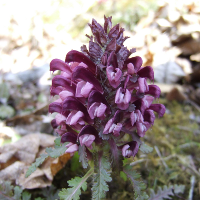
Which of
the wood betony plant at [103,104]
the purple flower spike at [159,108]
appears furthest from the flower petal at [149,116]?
the purple flower spike at [159,108]

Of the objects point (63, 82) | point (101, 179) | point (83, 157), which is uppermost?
point (63, 82)

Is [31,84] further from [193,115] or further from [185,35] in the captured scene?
[185,35]

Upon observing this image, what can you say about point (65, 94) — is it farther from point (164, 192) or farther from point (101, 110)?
point (164, 192)

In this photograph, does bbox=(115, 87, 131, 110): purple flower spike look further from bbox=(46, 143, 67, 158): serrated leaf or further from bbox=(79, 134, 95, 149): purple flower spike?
bbox=(46, 143, 67, 158): serrated leaf

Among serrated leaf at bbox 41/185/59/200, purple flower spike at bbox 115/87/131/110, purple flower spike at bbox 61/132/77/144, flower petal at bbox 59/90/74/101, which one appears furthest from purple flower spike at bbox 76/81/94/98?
serrated leaf at bbox 41/185/59/200

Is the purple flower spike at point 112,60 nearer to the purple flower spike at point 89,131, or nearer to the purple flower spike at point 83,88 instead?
the purple flower spike at point 83,88

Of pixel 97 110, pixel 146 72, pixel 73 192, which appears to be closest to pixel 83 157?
pixel 73 192
